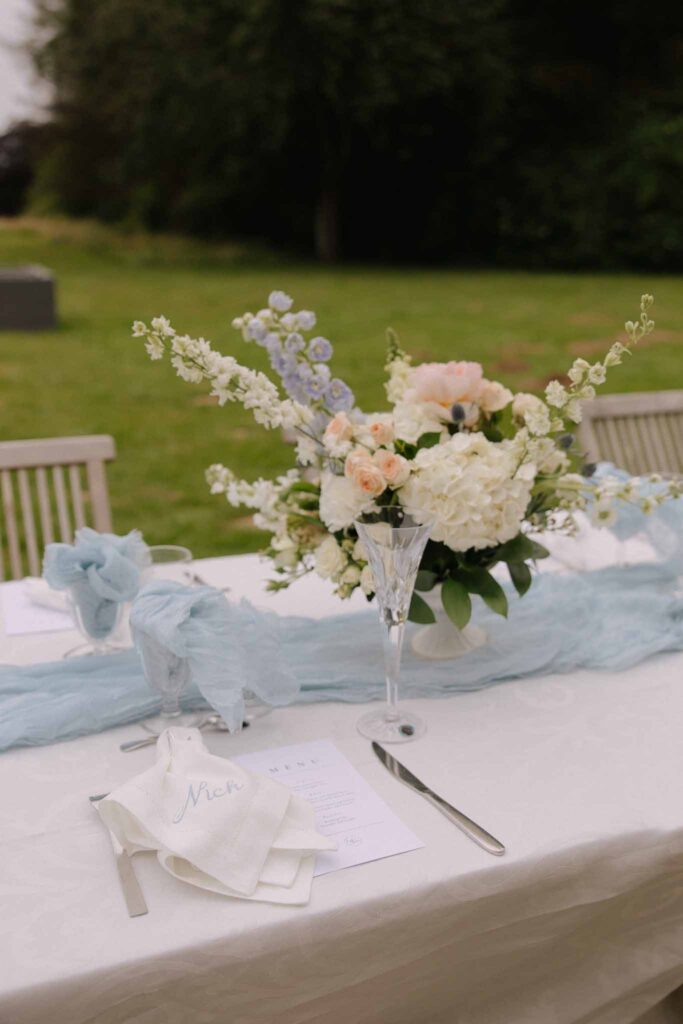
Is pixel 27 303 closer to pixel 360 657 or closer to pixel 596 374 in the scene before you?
pixel 360 657

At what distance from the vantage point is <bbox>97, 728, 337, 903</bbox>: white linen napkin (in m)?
0.98

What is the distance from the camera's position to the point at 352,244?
53.2 feet

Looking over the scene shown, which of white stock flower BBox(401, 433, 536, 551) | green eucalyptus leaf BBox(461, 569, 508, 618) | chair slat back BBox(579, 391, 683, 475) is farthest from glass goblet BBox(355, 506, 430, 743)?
chair slat back BBox(579, 391, 683, 475)

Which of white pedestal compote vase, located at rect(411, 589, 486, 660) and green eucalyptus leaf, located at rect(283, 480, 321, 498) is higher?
green eucalyptus leaf, located at rect(283, 480, 321, 498)

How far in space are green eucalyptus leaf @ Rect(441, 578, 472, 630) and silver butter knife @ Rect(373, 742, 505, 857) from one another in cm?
22

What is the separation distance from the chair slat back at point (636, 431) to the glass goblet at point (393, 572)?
147 centimetres

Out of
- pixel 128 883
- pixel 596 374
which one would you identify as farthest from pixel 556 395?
pixel 128 883

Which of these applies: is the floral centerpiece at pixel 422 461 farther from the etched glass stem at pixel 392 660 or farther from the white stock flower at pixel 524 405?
the etched glass stem at pixel 392 660

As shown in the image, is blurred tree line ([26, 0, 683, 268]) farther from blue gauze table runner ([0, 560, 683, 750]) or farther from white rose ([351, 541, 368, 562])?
white rose ([351, 541, 368, 562])

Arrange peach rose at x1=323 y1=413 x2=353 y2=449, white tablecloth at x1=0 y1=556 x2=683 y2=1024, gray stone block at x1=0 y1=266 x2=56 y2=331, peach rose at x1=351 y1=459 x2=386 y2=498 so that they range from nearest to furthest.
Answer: white tablecloth at x1=0 y1=556 x2=683 y2=1024, peach rose at x1=351 y1=459 x2=386 y2=498, peach rose at x1=323 y1=413 x2=353 y2=449, gray stone block at x1=0 y1=266 x2=56 y2=331

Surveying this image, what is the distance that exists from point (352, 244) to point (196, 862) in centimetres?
1593

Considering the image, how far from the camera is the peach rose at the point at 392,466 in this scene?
1279 millimetres

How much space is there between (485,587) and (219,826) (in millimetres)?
556

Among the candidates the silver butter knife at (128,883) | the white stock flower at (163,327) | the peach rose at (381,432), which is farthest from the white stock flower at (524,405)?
the silver butter knife at (128,883)
